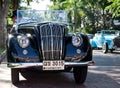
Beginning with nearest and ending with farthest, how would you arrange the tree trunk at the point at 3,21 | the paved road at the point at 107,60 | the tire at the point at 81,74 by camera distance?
the tire at the point at 81,74
the paved road at the point at 107,60
the tree trunk at the point at 3,21

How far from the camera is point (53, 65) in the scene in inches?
335

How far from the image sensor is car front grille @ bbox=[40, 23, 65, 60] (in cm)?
865

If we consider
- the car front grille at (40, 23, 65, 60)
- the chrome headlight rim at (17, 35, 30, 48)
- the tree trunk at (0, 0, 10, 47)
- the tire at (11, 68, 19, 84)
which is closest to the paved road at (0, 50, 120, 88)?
the tire at (11, 68, 19, 84)

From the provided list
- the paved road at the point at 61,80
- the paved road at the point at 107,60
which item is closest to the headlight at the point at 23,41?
the paved road at the point at 61,80

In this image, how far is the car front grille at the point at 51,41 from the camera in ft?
28.4

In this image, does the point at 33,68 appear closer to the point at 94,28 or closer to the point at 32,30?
the point at 32,30

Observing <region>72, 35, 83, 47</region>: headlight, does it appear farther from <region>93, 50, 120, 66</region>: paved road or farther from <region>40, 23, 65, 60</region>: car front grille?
<region>93, 50, 120, 66</region>: paved road

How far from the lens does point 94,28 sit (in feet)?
155

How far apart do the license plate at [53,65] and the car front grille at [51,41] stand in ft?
0.43

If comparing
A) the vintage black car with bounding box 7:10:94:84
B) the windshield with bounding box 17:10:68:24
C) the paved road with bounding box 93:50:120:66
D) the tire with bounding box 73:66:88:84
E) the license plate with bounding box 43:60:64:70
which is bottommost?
the paved road with bounding box 93:50:120:66

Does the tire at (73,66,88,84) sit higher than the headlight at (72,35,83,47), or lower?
lower

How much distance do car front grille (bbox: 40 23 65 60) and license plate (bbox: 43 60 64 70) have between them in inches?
5.2

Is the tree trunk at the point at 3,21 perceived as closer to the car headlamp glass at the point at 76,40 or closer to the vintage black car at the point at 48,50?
the vintage black car at the point at 48,50

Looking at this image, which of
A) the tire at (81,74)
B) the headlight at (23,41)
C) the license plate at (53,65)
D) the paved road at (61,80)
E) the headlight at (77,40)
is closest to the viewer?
the license plate at (53,65)
